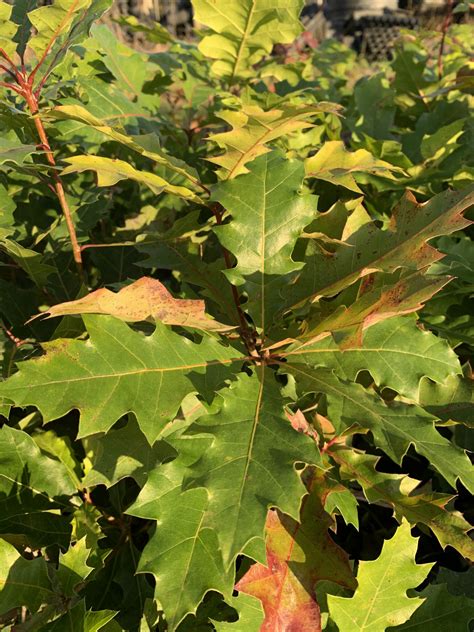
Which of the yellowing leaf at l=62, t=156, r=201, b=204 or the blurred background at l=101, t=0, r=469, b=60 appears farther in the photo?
the blurred background at l=101, t=0, r=469, b=60

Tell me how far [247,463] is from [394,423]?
25 centimetres

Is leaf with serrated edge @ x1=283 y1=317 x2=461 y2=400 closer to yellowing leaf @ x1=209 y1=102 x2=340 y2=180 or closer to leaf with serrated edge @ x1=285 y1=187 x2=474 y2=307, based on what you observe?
leaf with serrated edge @ x1=285 y1=187 x2=474 y2=307

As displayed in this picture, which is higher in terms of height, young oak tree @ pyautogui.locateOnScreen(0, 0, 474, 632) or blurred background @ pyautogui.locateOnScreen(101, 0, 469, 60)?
young oak tree @ pyautogui.locateOnScreen(0, 0, 474, 632)

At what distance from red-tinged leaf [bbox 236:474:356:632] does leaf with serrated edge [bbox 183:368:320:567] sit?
0.17 meters

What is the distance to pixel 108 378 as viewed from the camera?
82 cm

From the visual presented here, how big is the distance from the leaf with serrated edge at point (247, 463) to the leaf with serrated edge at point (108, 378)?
0.07 meters

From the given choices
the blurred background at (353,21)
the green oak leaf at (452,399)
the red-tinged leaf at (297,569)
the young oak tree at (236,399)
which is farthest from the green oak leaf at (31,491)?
the blurred background at (353,21)

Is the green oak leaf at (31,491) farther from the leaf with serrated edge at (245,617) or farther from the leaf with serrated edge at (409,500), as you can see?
the leaf with serrated edge at (409,500)

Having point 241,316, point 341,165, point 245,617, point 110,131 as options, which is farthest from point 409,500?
point 110,131

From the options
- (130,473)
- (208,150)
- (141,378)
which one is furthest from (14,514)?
(208,150)

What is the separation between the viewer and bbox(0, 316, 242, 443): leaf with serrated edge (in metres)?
0.79

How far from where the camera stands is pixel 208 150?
5.22 ft

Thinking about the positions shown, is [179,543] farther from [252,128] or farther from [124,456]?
[252,128]

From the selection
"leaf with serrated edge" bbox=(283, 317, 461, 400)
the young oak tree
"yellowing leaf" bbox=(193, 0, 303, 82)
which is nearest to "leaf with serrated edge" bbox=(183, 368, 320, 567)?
the young oak tree
